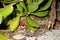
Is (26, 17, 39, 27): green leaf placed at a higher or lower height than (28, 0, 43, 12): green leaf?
lower

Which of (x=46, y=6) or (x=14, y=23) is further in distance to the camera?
(x=46, y=6)

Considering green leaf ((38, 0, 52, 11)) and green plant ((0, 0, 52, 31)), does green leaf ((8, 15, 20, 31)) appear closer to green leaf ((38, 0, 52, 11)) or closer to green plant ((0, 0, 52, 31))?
green plant ((0, 0, 52, 31))

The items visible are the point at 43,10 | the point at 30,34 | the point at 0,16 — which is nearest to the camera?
the point at 0,16

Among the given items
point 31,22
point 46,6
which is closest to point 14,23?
point 31,22

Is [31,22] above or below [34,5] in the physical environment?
below

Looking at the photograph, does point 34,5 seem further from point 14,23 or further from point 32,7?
point 14,23

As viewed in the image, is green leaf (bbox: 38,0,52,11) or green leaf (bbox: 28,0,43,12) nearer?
green leaf (bbox: 28,0,43,12)

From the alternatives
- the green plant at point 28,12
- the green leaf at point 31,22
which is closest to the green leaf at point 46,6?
the green plant at point 28,12

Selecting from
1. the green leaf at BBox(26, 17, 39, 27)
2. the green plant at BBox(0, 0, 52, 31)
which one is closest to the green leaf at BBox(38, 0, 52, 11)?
the green plant at BBox(0, 0, 52, 31)

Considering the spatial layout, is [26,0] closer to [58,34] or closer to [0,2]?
[0,2]

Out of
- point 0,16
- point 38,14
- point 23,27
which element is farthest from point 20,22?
point 0,16

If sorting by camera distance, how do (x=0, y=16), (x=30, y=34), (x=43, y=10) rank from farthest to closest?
(x=43, y=10)
(x=30, y=34)
(x=0, y=16)
